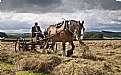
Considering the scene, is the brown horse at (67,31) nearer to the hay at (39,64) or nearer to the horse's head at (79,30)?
the horse's head at (79,30)

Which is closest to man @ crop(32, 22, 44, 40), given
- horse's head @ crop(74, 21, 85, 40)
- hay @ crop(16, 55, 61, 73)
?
horse's head @ crop(74, 21, 85, 40)

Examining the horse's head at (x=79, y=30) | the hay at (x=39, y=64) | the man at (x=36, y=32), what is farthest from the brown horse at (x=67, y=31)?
the hay at (x=39, y=64)

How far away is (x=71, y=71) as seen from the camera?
35.2ft

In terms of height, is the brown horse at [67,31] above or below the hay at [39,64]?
above

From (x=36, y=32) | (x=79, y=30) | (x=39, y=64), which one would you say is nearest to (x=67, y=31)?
(x=79, y=30)

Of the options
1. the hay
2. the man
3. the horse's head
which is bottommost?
the hay

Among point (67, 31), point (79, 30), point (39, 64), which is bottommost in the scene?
point (39, 64)

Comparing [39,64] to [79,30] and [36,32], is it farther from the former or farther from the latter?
[36,32]

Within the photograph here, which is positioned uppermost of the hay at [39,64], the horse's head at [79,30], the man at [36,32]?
the horse's head at [79,30]

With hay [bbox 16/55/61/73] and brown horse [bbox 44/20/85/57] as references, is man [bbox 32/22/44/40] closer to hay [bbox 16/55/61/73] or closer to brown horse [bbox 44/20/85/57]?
brown horse [bbox 44/20/85/57]

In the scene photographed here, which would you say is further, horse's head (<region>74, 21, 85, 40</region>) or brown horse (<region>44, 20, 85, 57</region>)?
brown horse (<region>44, 20, 85, 57</region>)

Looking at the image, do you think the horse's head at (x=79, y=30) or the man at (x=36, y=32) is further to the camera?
the man at (x=36, y=32)

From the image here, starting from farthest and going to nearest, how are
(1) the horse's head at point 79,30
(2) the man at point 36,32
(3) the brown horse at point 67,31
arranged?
(2) the man at point 36,32 < (3) the brown horse at point 67,31 < (1) the horse's head at point 79,30

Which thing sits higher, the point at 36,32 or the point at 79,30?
the point at 79,30
